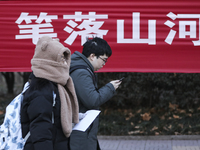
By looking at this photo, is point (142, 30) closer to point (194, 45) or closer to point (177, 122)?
point (194, 45)

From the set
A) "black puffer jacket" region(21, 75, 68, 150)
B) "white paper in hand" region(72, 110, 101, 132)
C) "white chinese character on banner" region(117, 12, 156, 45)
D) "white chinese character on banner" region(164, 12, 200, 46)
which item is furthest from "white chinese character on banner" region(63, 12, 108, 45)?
"black puffer jacket" region(21, 75, 68, 150)

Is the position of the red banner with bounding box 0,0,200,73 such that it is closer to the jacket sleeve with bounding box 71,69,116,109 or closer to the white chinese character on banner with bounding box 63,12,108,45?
the white chinese character on banner with bounding box 63,12,108,45

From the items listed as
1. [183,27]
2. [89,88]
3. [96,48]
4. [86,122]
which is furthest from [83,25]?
[86,122]

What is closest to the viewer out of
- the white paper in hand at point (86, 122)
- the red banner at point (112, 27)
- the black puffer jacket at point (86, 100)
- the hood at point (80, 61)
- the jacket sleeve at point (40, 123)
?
the jacket sleeve at point (40, 123)

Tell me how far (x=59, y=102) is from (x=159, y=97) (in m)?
7.22

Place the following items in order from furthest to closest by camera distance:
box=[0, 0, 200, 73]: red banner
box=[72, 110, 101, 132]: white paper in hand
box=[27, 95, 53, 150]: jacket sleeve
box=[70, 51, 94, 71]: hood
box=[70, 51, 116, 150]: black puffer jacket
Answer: box=[0, 0, 200, 73]: red banner
box=[70, 51, 94, 71]: hood
box=[70, 51, 116, 150]: black puffer jacket
box=[72, 110, 101, 132]: white paper in hand
box=[27, 95, 53, 150]: jacket sleeve

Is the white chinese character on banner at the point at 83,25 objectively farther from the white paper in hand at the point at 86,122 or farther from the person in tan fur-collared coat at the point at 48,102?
the person in tan fur-collared coat at the point at 48,102

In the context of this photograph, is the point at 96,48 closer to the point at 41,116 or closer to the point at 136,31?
the point at 41,116

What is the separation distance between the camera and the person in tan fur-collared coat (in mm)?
2369

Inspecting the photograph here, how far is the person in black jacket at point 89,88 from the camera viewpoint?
3191 millimetres

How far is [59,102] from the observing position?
2.55 meters

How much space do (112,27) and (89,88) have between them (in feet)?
9.77

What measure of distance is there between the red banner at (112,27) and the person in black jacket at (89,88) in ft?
8.16

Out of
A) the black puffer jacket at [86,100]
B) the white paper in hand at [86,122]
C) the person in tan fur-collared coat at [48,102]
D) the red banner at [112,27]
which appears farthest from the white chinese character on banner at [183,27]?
the person in tan fur-collared coat at [48,102]
